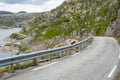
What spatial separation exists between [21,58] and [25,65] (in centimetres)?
159

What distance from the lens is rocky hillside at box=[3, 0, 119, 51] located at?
11459 cm

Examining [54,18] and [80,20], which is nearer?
[80,20]

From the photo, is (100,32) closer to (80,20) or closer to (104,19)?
(104,19)

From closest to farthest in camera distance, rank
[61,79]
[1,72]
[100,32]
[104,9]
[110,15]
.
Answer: [61,79], [1,72], [100,32], [110,15], [104,9]

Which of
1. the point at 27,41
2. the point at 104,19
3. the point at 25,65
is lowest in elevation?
the point at 27,41

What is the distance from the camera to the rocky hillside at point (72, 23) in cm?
11459

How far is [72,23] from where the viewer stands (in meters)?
150

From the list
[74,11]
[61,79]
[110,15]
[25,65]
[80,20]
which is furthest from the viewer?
[74,11]

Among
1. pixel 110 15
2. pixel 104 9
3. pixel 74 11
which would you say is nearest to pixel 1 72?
pixel 110 15

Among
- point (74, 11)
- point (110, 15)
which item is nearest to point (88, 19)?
point (110, 15)

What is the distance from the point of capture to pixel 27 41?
5079 inches

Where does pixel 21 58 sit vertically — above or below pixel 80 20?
above

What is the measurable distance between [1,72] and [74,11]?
521ft

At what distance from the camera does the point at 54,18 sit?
17225 cm
